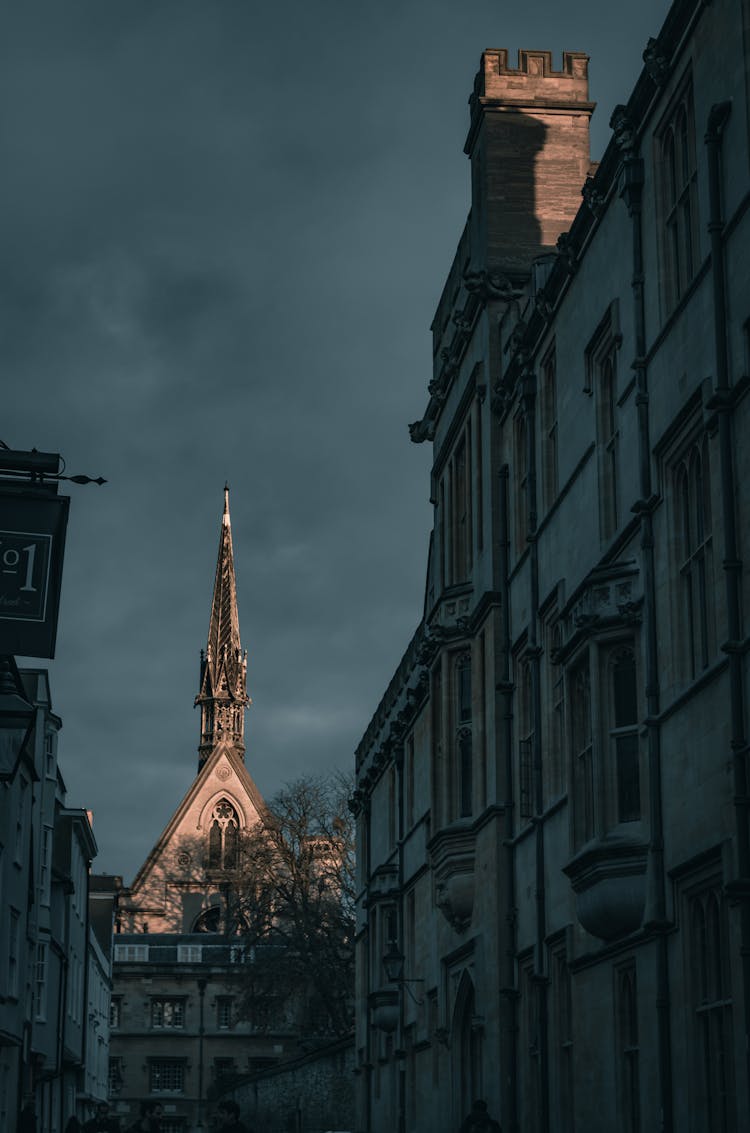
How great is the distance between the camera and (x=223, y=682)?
12669cm

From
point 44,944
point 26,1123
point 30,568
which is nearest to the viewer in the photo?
point 30,568

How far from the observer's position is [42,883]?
42.3 m

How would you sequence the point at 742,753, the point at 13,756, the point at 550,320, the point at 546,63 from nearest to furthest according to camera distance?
1. the point at 742,753
2. the point at 550,320
3. the point at 546,63
4. the point at 13,756

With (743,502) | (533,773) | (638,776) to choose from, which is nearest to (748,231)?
A: (743,502)

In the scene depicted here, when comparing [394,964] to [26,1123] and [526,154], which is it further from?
[526,154]

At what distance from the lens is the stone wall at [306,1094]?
57.0 meters

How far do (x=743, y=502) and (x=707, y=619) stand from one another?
1684 millimetres

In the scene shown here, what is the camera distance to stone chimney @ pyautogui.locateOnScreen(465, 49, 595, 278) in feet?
87.9

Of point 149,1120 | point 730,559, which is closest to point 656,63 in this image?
point 730,559

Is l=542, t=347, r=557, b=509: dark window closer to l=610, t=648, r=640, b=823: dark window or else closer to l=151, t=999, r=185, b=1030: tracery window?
l=610, t=648, r=640, b=823: dark window

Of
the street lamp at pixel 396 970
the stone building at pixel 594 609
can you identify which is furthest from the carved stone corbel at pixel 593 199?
the street lamp at pixel 396 970

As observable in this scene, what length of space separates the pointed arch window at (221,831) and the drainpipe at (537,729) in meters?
86.4

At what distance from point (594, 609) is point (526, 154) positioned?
11.6 m

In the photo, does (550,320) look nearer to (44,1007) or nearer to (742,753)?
(742,753)
